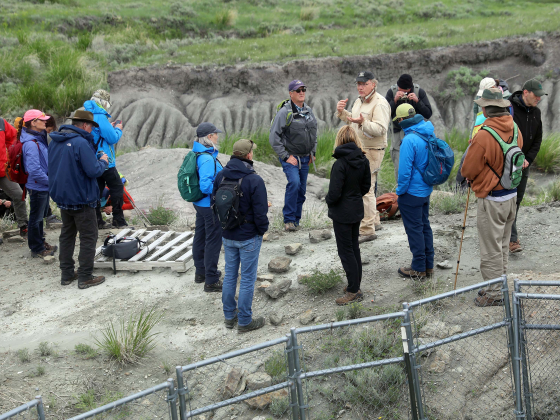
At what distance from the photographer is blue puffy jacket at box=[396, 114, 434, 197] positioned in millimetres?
6148

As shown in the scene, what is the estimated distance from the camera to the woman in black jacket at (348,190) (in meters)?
5.91

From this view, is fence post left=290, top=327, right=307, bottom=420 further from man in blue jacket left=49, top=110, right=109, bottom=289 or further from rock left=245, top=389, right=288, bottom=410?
man in blue jacket left=49, top=110, right=109, bottom=289

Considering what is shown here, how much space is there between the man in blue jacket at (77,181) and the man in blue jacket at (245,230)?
211 centimetres

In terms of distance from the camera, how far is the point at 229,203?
Result: 544 cm

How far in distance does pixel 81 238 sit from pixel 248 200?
→ 2.87 m

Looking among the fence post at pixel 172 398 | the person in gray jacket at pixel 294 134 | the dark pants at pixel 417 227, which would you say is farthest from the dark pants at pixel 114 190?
the fence post at pixel 172 398

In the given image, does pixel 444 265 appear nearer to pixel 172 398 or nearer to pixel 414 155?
pixel 414 155

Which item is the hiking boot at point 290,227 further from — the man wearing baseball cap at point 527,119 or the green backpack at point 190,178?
the man wearing baseball cap at point 527,119

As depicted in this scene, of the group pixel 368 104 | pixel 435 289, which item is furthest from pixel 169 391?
pixel 368 104

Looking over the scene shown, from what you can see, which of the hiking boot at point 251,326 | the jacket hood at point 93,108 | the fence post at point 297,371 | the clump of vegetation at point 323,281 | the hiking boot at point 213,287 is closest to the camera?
the fence post at point 297,371

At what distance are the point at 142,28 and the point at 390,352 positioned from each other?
78.6 ft

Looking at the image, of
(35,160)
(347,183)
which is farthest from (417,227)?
(35,160)

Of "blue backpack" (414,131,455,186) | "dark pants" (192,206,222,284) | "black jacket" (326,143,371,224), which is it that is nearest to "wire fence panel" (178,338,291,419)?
"black jacket" (326,143,371,224)

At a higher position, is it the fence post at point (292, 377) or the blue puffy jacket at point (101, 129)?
the blue puffy jacket at point (101, 129)
